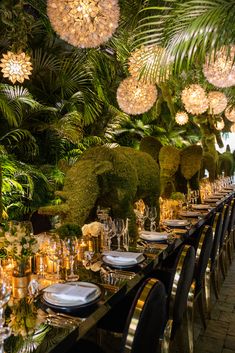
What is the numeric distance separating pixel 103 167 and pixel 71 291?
1.12 metres

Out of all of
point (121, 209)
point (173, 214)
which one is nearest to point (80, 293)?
point (121, 209)

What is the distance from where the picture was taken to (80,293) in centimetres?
151

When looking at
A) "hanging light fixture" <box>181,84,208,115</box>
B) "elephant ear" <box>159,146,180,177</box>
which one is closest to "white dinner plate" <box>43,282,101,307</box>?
"elephant ear" <box>159,146,180,177</box>

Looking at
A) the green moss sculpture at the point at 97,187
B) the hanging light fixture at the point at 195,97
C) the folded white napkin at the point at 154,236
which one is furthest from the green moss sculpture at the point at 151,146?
the folded white napkin at the point at 154,236

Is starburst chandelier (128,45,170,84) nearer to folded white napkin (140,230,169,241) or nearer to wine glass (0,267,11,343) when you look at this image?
folded white napkin (140,230,169,241)

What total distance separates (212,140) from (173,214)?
144 inches

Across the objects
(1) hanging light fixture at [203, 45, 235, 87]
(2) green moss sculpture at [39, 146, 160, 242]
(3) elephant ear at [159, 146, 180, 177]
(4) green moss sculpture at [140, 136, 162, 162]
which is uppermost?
(1) hanging light fixture at [203, 45, 235, 87]

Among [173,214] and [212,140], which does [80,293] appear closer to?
[173,214]

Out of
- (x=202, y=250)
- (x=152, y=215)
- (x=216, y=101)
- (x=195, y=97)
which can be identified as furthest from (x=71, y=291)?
(x=216, y=101)

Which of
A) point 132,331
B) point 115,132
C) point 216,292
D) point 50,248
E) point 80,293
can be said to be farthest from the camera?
point 115,132

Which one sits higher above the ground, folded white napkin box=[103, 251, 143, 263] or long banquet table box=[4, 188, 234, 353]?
folded white napkin box=[103, 251, 143, 263]

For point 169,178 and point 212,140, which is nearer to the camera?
point 169,178

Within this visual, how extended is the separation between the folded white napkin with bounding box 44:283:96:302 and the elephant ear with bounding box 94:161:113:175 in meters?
1.00

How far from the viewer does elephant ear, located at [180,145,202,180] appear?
4.77 m
